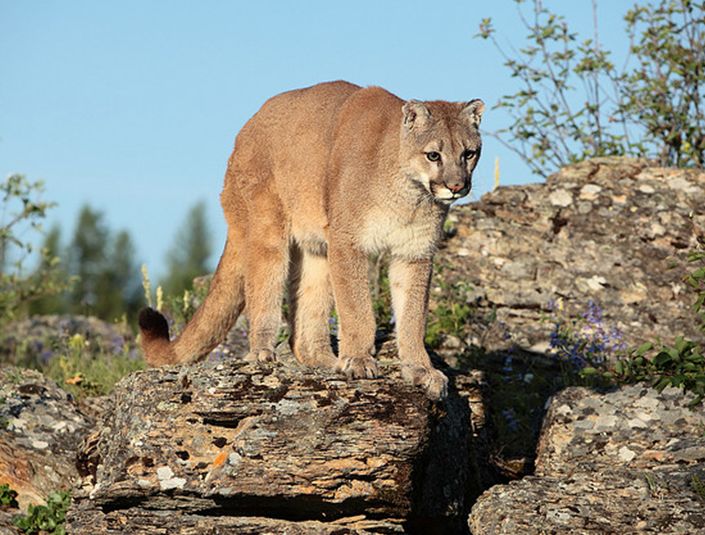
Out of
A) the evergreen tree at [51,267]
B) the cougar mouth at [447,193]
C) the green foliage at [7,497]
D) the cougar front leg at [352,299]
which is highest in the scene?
the evergreen tree at [51,267]

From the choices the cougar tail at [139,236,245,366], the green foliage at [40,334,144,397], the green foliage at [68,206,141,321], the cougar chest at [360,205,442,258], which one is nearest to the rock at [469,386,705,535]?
the cougar chest at [360,205,442,258]

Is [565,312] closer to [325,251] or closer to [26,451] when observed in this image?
[325,251]

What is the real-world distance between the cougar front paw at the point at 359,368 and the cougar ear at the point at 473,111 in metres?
1.81

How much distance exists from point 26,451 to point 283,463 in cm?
247

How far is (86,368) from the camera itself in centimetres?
1028

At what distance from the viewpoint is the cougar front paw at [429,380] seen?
21.1 ft

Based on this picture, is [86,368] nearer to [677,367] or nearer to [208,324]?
[208,324]

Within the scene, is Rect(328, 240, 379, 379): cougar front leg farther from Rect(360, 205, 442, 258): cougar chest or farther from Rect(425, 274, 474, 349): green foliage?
Rect(425, 274, 474, 349): green foliage

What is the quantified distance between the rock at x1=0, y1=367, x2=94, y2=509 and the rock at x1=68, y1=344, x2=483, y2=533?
1.02 m

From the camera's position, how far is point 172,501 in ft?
20.0

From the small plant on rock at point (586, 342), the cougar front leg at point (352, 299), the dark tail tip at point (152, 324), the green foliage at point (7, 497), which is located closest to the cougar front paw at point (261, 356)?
the cougar front leg at point (352, 299)

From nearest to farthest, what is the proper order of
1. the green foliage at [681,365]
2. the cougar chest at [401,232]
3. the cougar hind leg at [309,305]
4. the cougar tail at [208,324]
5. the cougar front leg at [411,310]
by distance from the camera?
the green foliage at [681,365] < the cougar front leg at [411,310] < the cougar chest at [401,232] < the cougar hind leg at [309,305] < the cougar tail at [208,324]

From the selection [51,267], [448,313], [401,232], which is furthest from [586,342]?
[51,267]

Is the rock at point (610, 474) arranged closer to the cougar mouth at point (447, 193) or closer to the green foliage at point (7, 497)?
the cougar mouth at point (447, 193)
